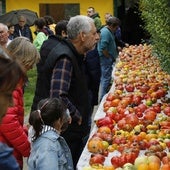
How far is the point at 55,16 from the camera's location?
2180 centimetres

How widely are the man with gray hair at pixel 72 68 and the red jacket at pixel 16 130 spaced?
1.14 feet

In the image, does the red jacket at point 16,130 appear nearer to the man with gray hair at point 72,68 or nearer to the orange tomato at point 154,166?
the man with gray hair at point 72,68

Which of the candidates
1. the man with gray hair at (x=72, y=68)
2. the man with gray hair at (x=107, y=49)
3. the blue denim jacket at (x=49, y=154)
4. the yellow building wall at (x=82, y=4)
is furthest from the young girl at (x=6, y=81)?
the yellow building wall at (x=82, y=4)

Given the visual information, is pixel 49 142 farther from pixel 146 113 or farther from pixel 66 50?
pixel 146 113

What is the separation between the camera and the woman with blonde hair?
151 inches

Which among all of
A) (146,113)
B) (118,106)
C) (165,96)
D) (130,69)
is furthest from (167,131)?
(130,69)

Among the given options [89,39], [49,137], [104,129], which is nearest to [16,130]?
[49,137]

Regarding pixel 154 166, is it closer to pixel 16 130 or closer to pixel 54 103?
pixel 54 103

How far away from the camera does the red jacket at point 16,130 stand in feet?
12.5

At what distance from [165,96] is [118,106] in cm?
111

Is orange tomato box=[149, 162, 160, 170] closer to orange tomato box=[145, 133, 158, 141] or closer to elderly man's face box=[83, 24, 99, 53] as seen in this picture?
orange tomato box=[145, 133, 158, 141]

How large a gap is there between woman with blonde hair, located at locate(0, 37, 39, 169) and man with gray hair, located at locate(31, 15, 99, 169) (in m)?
0.28

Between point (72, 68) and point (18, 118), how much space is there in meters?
0.62

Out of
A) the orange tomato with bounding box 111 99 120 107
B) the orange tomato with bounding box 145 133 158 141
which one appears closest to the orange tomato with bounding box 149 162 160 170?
the orange tomato with bounding box 145 133 158 141
